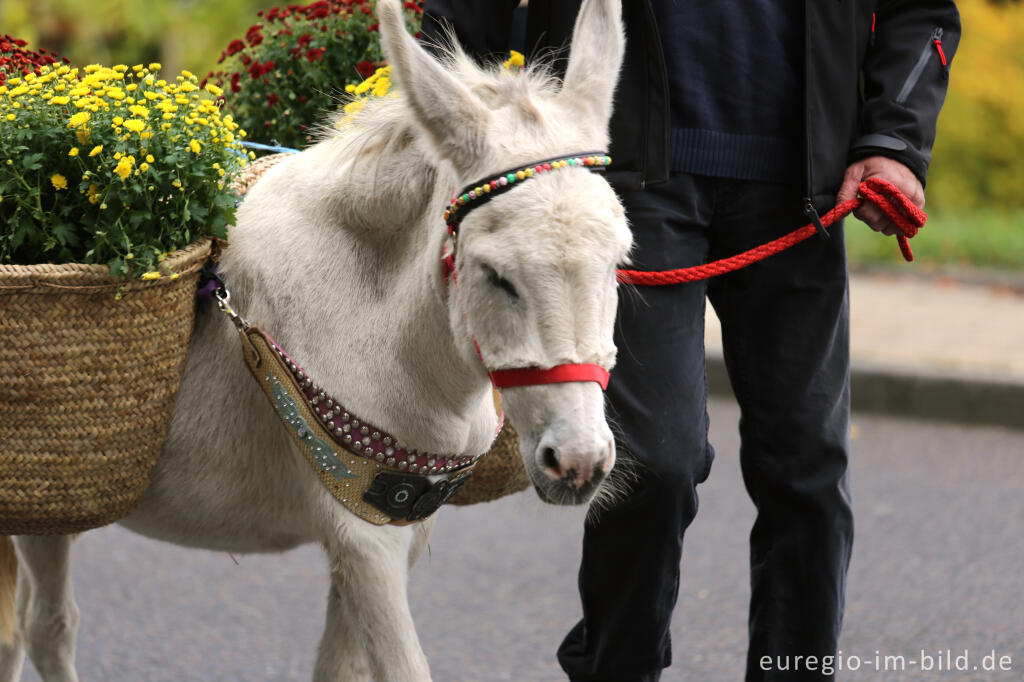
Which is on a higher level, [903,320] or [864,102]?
[864,102]

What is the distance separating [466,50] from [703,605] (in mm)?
2434

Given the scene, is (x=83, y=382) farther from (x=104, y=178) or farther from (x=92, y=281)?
(x=104, y=178)

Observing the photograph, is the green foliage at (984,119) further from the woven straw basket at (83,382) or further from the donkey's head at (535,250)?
the woven straw basket at (83,382)

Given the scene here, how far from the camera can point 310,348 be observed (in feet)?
8.30

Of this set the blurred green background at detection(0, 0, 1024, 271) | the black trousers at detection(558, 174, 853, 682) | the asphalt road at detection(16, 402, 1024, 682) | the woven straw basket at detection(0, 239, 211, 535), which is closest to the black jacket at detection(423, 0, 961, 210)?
the black trousers at detection(558, 174, 853, 682)

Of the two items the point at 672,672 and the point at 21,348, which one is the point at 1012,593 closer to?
the point at 672,672

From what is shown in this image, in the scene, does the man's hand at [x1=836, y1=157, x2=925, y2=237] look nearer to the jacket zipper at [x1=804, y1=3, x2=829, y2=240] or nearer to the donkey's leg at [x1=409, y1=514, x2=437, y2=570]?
the jacket zipper at [x1=804, y1=3, x2=829, y2=240]

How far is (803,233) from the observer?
8.96 ft

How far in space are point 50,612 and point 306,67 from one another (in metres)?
1.50

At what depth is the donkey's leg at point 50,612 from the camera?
3221mm

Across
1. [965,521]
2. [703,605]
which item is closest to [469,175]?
[703,605]

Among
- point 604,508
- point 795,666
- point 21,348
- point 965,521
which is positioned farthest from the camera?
point 965,521

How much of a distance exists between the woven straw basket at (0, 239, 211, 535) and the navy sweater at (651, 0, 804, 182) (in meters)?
1.01

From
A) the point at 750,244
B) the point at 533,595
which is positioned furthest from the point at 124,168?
the point at 533,595
